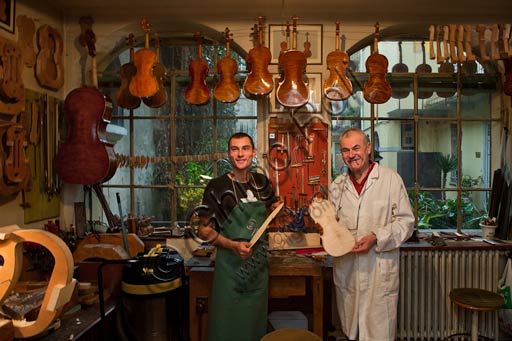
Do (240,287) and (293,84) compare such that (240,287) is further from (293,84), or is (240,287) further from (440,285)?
(440,285)

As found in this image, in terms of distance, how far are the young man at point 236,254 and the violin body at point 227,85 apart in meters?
1.05

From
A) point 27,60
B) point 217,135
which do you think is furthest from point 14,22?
point 217,135

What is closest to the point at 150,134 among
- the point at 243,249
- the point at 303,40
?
the point at 303,40

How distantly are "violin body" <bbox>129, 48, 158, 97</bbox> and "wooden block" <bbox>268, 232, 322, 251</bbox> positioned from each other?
Result: 173 cm

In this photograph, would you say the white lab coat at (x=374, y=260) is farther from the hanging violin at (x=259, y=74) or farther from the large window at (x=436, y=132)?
the large window at (x=436, y=132)

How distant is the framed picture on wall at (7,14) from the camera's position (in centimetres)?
306

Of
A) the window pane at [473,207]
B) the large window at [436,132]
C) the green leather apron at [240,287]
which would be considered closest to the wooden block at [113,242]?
the green leather apron at [240,287]

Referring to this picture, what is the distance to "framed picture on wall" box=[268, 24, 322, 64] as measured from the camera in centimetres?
390

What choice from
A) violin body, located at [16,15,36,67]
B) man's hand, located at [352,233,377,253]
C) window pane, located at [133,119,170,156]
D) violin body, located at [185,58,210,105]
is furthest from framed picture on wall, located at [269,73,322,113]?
violin body, located at [16,15,36,67]

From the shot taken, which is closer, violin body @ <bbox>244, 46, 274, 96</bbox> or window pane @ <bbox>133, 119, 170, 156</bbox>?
violin body @ <bbox>244, 46, 274, 96</bbox>

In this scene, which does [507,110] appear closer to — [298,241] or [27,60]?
[298,241]

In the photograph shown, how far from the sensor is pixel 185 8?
13.0 feet

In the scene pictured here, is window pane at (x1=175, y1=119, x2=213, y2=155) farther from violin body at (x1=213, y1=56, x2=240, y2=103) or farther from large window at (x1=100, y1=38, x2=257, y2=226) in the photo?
violin body at (x1=213, y1=56, x2=240, y2=103)

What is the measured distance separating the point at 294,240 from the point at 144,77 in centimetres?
204
